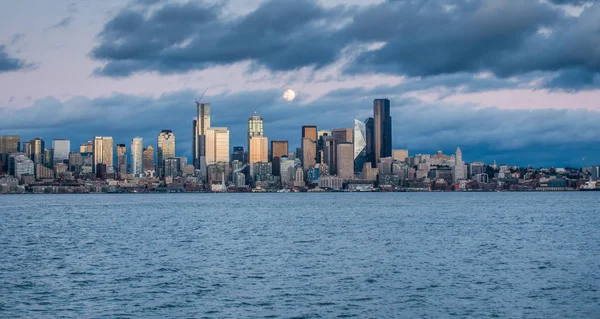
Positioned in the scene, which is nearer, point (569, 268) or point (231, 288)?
point (231, 288)

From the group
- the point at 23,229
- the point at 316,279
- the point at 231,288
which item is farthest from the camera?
the point at 23,229

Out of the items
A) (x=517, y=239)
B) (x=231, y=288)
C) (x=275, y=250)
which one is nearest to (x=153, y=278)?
(x=231, y=288)

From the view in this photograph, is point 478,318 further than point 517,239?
No

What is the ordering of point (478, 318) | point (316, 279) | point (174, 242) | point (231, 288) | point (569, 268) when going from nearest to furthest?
1. point (478, 318)
2. point (231, 288)
3. point (316, 279)
4. point (569, 268)
5. point (174, 242)

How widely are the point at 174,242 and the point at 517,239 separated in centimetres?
3431

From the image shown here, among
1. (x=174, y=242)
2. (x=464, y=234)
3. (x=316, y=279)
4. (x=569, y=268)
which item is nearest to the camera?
(x=316, y=279)

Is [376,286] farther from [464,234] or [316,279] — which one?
[464,234]

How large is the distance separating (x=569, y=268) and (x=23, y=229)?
7056 centimetres

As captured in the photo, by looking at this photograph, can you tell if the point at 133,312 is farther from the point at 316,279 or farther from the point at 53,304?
the point at 316,279

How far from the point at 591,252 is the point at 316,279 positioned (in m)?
27.8

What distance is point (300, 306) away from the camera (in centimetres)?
3797

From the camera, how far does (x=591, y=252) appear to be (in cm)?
6234

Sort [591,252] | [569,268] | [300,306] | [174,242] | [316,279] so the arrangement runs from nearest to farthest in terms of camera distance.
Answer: [300,306], [316,279], [569,268], [591,252], [174,242]

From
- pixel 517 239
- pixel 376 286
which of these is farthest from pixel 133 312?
pixel 517 239
